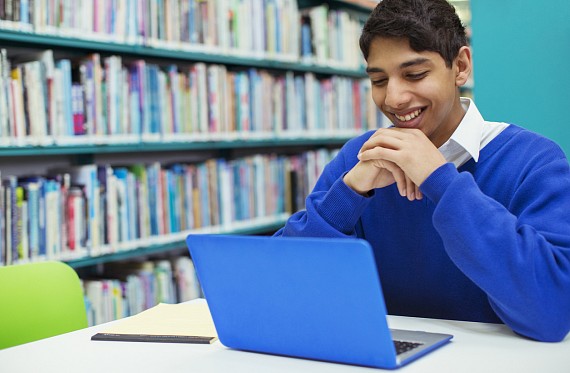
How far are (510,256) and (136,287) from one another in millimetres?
2010

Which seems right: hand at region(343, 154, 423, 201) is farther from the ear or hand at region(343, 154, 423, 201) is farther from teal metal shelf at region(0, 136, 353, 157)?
teal metal shelf at region(0, 136, 353, 157)

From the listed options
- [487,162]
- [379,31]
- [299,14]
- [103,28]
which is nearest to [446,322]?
[487,162]

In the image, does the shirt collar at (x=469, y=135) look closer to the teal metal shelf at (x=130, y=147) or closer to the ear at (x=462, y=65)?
the ear at (x=462, y=65)

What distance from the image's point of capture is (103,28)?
2740 millimetres

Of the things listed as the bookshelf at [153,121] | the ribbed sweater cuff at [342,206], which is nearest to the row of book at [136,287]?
the bookshelf at [153,121]

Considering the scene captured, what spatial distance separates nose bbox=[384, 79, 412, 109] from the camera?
4.75 ft

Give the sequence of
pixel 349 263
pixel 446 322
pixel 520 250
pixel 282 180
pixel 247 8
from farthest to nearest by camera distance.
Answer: pixel 282 180 < pixel 247 8 < pixel 446 322 < pixel 520 250 < pixel 349 263

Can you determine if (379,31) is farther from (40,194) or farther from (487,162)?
(40,194)

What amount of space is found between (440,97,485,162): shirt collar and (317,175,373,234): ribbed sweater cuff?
0.21 m

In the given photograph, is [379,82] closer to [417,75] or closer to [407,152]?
[417,75]

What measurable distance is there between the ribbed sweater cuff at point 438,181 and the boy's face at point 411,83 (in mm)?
250

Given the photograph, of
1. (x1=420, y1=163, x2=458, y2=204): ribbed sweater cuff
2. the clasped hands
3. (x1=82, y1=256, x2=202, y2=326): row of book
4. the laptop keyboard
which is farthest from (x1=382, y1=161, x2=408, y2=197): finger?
(x1=82, y1=256, x2=202, y2=326): row of book

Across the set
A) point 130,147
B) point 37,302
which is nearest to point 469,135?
point 37,302

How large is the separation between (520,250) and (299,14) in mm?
2768
